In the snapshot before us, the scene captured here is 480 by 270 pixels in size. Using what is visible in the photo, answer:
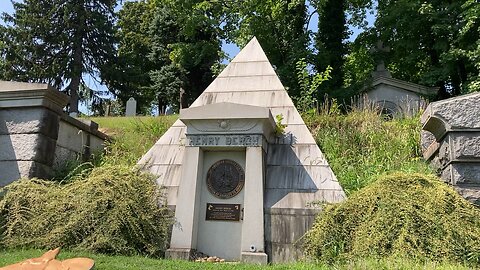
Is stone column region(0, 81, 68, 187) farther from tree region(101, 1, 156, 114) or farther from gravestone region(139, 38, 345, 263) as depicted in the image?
tree region(101, 1, 156, 114)

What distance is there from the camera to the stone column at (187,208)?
6.02 m

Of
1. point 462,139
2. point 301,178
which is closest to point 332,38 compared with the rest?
point 301,178

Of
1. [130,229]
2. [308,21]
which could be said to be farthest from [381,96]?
[130,229]

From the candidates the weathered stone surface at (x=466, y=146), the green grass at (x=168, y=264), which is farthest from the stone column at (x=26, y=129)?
the weathered stone surface at (x=466, y=146)

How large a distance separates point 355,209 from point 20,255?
4.07 metres

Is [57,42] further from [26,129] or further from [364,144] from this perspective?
[364,144]

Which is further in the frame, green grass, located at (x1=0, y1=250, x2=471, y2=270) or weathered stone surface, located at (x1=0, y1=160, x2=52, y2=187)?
weathered stone surface, located at (x1=0, y1=160, x2=52, y2=187)

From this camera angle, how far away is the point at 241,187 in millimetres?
6289

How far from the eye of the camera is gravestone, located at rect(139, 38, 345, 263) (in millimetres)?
6020

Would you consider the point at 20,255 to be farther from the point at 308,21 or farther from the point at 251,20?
the point at 308,21

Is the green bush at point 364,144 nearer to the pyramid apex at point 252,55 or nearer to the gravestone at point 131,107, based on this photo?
the pyramid apex at point 252,55

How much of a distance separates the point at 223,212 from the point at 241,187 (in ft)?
1.43

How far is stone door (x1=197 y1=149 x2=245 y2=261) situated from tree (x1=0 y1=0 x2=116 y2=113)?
17369 mm

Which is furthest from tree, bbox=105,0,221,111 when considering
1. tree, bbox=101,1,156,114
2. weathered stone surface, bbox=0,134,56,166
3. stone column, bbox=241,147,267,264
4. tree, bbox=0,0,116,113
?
stone column, bbox=241,147,267,264
